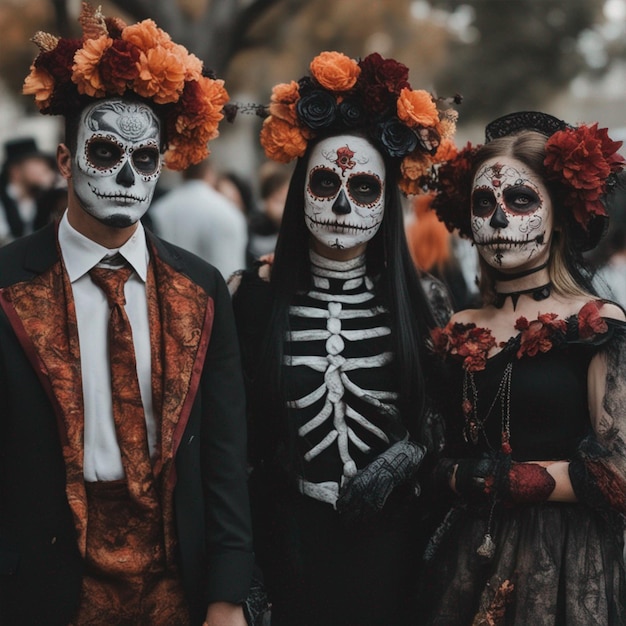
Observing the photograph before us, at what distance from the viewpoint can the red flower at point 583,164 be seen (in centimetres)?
350

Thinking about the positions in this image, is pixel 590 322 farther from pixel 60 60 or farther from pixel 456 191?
pixel 60 60

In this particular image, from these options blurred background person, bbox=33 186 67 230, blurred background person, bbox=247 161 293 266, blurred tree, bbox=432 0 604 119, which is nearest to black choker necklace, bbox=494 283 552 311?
blurred background person, bbox=33 186 67 230

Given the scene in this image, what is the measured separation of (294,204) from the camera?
3973mm

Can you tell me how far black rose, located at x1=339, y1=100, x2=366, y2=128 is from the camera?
3.83 metres

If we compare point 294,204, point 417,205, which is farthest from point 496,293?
point 417,205

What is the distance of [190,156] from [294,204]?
0.57 meters

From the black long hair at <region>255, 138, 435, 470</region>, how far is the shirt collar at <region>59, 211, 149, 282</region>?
0.73 meters

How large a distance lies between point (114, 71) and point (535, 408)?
1858mm

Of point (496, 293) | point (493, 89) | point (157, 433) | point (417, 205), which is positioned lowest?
point (157, 433)

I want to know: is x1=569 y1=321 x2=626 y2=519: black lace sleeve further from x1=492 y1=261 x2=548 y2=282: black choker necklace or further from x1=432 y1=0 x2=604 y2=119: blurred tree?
x1=432 y1=0 x2=604 y2=119: blurred tree

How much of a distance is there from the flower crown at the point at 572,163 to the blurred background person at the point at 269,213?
3533 mm

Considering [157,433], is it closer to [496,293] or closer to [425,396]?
[425,396]

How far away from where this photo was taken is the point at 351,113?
383 centimetres

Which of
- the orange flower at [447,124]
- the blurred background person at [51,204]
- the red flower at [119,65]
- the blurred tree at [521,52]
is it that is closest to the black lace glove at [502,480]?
the orange flower at [447,124]
